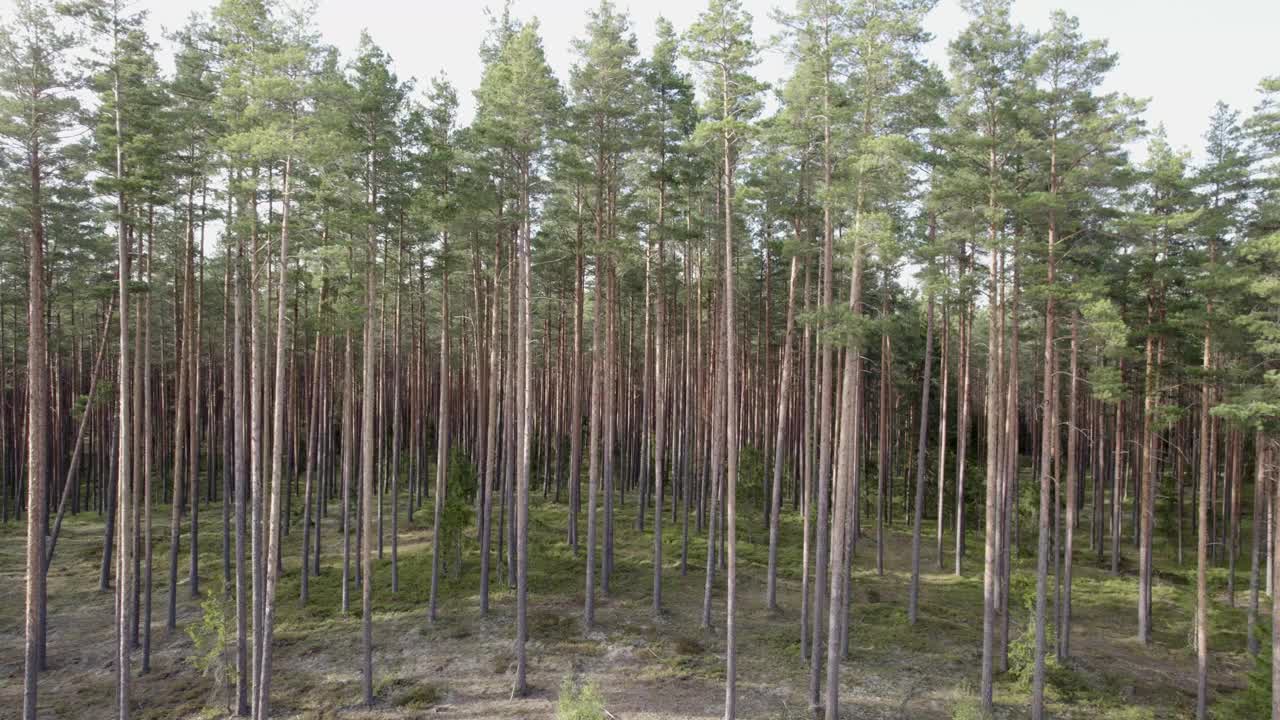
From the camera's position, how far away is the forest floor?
17.3 m

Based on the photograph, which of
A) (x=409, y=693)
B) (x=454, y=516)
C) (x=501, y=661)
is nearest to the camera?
(x=409, y=693)

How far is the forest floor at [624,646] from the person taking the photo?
1728 centimetres

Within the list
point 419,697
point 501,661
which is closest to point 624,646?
point 501,661

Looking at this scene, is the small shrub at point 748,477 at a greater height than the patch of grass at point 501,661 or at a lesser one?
greater

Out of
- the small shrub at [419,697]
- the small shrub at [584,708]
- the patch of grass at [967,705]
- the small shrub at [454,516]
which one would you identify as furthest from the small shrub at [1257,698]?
the small shrub at [454,516]

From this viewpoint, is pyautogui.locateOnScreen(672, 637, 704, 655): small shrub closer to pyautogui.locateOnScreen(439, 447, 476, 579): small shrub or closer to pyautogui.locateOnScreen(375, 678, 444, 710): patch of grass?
pyautogui.locateOnScreen(375, 678, 444, 710): patch of grass

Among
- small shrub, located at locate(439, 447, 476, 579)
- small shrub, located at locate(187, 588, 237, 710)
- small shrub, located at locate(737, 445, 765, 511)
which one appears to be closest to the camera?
small shrub, located at locate(187, 588, 237, 710)

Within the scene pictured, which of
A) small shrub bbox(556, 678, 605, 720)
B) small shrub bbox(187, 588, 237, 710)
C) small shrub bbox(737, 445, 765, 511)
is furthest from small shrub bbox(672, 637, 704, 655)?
small shrub bbox(187, 588, 237, 710)

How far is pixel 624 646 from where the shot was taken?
19.9m

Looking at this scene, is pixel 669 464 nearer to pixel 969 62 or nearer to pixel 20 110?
pixel 969 62

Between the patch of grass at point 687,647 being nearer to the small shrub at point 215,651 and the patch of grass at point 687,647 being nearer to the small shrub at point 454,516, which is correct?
the small shrub at point 454,516

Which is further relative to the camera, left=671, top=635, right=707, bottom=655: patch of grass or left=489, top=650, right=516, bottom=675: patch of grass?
left=671, top=635, right=707, bottom=655: patch of grass

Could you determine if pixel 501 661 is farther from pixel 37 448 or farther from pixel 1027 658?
pixel 1027 658

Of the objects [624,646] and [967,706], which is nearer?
[967,706]
